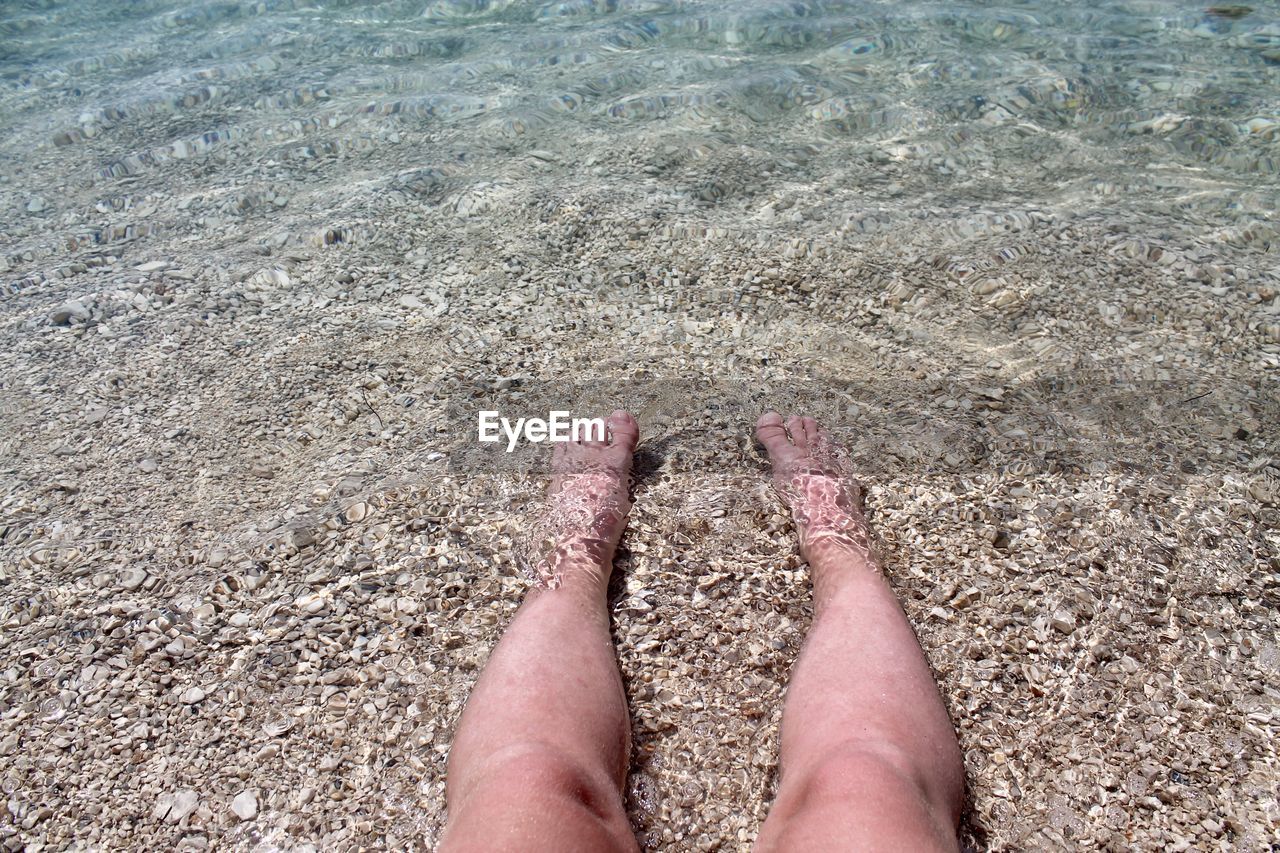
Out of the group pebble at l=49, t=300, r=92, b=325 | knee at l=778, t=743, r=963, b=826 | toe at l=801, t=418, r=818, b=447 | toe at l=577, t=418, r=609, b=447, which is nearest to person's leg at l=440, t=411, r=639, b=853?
Result: toe at l=577, t=418, r=609, b=447

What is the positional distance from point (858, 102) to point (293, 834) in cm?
395

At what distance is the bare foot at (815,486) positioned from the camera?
1.99m

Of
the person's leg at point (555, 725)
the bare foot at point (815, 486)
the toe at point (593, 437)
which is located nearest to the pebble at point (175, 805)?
the person's leg at point (555, 725)

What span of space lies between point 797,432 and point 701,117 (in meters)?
2.29

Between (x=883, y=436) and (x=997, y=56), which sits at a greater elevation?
(x=997, y=56)

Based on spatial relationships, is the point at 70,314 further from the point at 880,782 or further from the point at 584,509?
the point at 880,782

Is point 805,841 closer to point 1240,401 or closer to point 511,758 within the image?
point 511,758

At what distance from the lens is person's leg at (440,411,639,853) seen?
4.48ft

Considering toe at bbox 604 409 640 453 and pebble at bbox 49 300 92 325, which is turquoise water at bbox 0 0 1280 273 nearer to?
pebble at bbox 49 300 92 325

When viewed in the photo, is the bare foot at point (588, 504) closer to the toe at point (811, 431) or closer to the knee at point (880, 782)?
the toe at point (811, 431)

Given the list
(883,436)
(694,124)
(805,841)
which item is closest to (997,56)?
(694,124)

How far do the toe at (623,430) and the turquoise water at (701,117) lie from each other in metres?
1.18

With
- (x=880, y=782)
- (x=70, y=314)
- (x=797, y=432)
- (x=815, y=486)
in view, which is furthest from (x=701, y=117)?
(x=880, y=782)

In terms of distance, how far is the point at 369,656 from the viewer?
180 centimetres
